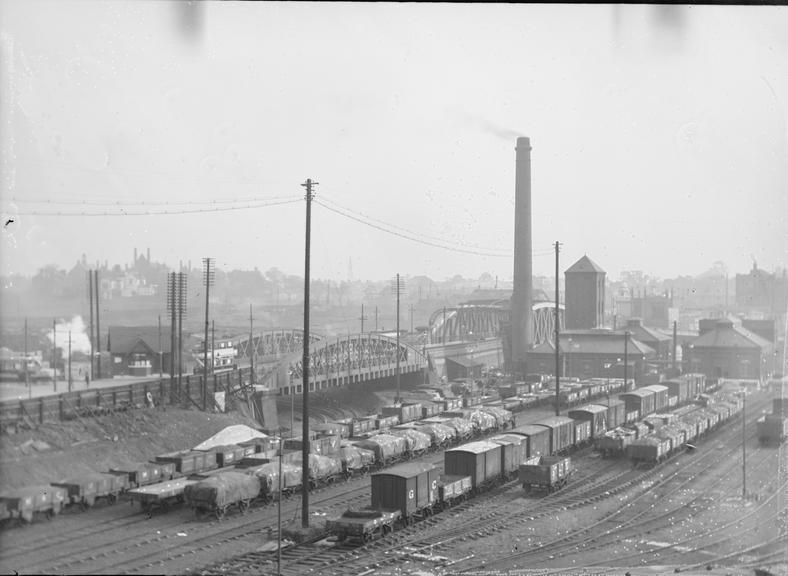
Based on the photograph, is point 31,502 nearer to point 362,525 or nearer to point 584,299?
point 362,525

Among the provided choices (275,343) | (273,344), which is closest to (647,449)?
(275,343)

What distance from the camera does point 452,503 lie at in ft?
59.8

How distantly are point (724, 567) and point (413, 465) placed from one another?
6.84 m

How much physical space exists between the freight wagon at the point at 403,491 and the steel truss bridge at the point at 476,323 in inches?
1122

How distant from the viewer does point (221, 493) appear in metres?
15.9

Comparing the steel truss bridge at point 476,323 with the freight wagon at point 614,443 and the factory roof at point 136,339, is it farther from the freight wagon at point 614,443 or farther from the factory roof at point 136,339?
the factory roof at point 136,339

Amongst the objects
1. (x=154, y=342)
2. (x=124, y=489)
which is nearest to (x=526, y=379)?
(x=154, y=342)

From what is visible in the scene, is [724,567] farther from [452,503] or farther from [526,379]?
[526,379]

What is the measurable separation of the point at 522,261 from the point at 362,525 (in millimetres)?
33385

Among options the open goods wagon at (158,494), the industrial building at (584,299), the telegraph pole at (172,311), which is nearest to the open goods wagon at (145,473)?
the open goods wagon at (158,494)

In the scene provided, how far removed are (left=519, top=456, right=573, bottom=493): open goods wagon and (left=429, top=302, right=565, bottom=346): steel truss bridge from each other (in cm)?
2497

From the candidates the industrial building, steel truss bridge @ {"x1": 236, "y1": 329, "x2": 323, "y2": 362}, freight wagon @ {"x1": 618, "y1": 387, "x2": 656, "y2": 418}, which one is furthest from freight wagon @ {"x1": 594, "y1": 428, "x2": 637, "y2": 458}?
the industrial building

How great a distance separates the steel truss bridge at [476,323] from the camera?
47281mm

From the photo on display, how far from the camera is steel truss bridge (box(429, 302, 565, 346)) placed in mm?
47281
